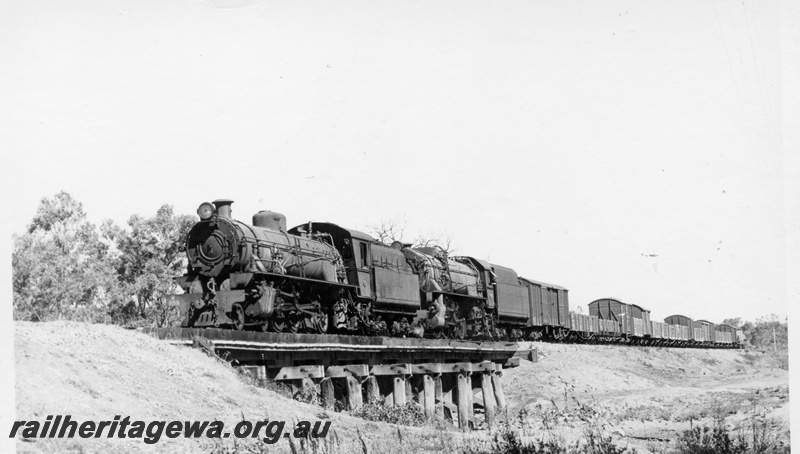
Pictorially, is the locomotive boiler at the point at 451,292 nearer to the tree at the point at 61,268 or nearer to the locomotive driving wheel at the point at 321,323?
the locomotive driving wheel at the point at 321,323

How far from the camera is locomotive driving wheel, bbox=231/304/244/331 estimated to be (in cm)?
1880

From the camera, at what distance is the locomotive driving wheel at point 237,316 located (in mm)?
18797

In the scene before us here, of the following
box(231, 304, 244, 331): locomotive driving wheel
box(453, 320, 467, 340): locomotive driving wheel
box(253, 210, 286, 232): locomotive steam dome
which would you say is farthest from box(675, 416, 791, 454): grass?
box(453, 320, 467, 340): locomotive driving wheel

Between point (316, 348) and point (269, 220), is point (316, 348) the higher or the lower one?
the lower one

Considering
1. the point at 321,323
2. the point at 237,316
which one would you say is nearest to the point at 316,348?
the point at 237,316

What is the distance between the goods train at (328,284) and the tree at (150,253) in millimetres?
16546

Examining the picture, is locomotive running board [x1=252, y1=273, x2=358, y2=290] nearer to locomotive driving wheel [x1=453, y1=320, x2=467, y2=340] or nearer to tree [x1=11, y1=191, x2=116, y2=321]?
locomotive driving wheel [x1=453, y1=320, x2=467, y2=340]

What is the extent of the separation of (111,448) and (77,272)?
30.8m

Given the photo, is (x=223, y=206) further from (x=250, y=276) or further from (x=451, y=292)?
(x=451, y=292)

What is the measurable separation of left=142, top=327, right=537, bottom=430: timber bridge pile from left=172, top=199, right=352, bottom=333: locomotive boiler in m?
1.39

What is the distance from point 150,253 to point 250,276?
2499 centimetres

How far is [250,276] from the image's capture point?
18766 mm

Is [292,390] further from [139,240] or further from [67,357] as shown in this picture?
[139,240]

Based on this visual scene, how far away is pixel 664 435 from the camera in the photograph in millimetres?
18328
